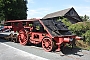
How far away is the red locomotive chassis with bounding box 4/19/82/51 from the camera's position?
1031 cm

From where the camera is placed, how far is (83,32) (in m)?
16.7

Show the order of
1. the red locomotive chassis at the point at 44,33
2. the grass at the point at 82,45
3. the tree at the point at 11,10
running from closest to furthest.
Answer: the red locomotive chassis at the point at 44,33 < the grass at the point at 82,45 < the tree at the point at 11,10

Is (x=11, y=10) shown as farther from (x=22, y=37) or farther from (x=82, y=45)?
(x=82, y=45)

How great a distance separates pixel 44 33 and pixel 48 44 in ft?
3.23

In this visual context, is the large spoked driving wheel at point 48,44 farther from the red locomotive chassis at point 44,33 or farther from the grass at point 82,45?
the grass at point 82,45

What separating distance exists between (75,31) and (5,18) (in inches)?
290

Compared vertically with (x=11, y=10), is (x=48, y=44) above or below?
below

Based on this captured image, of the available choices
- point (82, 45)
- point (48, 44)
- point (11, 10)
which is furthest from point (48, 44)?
point (11, 10)

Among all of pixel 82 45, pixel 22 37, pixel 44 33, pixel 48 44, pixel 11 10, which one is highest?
pixel 11 10

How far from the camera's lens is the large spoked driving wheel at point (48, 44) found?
10.3m

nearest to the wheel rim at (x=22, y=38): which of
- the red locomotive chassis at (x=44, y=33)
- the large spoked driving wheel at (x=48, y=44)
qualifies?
the red locomotive chassis at (x=44, y=33)

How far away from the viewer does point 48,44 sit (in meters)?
10.6

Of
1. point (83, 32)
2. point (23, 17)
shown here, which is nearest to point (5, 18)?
point (23, 17)

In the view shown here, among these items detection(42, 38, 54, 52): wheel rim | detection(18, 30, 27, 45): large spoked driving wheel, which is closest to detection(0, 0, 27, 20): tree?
detection(18, 30, 27, 45): large spoked driving wheel
